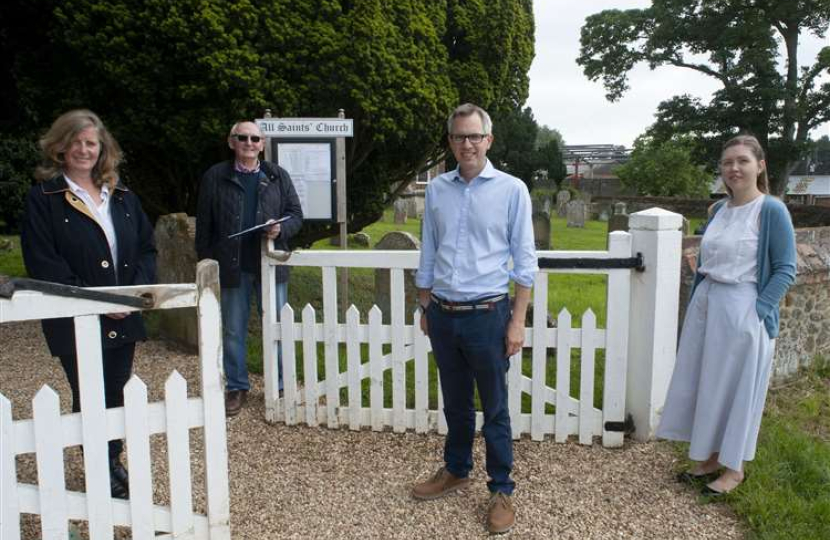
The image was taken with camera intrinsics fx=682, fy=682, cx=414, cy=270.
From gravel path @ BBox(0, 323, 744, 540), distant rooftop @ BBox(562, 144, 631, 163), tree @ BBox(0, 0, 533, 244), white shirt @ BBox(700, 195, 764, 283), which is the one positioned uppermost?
distant rooftop @ BBox(562, 144, 631, 163)

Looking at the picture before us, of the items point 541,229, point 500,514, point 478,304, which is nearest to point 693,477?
point 500,514

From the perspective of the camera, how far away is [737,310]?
337 cm

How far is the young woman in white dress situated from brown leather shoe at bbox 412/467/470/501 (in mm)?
1253

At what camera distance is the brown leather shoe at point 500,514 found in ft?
10.4

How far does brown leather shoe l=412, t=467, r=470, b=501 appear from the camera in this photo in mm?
3484

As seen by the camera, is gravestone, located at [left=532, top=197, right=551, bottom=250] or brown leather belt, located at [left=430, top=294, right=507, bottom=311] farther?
gravestone, located at [left=532, top=197, right=551, bottom=250]

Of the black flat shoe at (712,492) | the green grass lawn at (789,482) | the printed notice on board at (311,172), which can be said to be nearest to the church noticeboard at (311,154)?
the printed notice on board at (311,172)

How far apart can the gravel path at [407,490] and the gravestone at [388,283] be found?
225cm

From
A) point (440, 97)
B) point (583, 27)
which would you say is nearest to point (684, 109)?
point (583, 27)

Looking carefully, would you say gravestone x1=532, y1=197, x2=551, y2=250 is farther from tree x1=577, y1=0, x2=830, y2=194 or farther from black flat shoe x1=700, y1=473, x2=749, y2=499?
tree x1=577, y1=0, x2=830, y2=194

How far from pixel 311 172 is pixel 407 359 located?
204 centimetres

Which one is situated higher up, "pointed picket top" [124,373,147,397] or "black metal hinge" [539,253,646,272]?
"black metal hinge" [539,253,646,272]

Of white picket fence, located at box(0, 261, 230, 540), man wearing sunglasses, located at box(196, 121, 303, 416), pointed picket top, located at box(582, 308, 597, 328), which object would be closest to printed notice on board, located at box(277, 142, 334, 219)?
man wearing sunglasses, located at box(196, 121, 303, 416)

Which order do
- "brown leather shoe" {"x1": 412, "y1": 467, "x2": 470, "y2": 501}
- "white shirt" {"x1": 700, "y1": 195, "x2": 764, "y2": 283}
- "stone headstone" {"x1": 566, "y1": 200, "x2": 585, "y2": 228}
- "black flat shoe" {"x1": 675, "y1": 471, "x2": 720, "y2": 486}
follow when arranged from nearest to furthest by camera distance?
"white shirt" {"x1": 700, "y1": 195, "x2": 764, "y2": 283}
"brown leather shoe" {"x1": 412, "y1": 467, "x2": 470, "y2": 501}
"black flat shoe" {"x1": 675, "y1": 471, "x2": 720, "y2": 486}
"stone headstone" {"x1": 566, "y1": 200, "x2": 585, "y2": 228}
